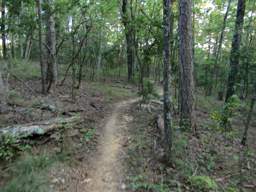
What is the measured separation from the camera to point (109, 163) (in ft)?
17.7

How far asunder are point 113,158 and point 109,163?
0.22 m

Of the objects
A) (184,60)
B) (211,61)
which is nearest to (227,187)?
→ (184,60)

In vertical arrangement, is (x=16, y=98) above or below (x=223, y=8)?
below

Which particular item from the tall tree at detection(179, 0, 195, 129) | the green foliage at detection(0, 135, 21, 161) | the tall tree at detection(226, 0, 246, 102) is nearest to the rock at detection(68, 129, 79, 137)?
the green foliage at detection(0, 135, 21, 161)

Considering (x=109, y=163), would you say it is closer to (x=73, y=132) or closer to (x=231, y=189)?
(x=73, y=132)

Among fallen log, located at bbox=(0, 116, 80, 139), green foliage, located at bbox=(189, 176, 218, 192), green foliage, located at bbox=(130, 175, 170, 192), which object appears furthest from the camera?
fallen log, located at bbox=(0, 116, 80, 139)

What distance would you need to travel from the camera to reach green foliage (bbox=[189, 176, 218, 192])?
181 inches

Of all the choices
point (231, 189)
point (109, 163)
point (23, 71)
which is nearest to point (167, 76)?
point (109, 163)

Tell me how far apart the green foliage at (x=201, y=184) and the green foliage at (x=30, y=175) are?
9.26 ft

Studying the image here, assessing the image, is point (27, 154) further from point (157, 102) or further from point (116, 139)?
point (157, 102)

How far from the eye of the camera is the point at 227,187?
5020 millimetres

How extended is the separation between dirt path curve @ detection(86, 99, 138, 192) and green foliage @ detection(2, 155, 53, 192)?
887 millimetres

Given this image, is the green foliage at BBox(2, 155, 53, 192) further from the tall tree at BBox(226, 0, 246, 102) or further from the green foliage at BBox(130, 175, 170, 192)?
the tall tree at BBox(226, 0, 246, 102)

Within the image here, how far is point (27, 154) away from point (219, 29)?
1954 cm
